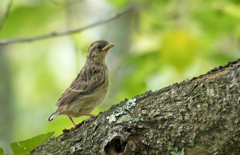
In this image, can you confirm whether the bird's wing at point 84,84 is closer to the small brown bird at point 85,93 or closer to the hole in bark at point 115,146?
the small brown bird at point 85,93

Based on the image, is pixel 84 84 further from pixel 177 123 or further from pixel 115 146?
pixel 177 123

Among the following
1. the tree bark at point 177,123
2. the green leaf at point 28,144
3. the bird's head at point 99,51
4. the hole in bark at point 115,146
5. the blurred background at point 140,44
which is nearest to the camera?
Result: the tree bark at point 177,123

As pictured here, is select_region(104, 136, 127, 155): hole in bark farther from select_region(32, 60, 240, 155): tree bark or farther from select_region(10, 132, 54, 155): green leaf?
select_region(10, 132, 54, 155): green leaf

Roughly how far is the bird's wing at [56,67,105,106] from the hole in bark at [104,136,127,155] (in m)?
1.93

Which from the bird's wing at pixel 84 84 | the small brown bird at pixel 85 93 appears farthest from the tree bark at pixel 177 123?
the bird's wing at pixel 84 84

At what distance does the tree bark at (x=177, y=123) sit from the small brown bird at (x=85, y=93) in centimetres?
151

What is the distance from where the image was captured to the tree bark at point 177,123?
222 cm

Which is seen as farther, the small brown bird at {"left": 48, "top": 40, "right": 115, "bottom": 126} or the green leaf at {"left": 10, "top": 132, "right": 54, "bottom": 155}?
the small brown bird at {"left": 48, "top": 40, "right": 115, "bottom": 126}

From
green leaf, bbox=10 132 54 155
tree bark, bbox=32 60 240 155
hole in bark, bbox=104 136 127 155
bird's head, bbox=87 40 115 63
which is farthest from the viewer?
bird's head, bbox=87 40 115 63

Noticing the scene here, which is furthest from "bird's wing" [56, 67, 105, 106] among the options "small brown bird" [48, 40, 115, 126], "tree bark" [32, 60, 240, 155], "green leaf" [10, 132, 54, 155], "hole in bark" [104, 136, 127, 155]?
"hole in bark" [104, 136, 127, 155]

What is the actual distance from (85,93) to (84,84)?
7.6 inches

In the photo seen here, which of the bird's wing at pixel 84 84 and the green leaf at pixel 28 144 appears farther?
the bird's wing at pixel 84 84

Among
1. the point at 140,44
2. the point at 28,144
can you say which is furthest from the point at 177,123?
the point at 140,44

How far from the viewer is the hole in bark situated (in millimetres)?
2459
